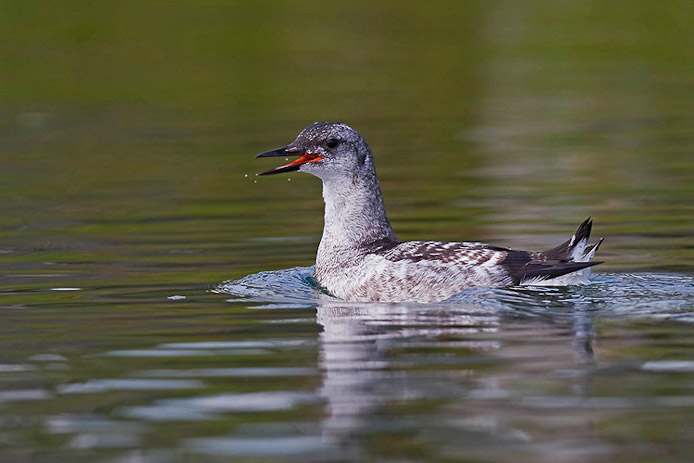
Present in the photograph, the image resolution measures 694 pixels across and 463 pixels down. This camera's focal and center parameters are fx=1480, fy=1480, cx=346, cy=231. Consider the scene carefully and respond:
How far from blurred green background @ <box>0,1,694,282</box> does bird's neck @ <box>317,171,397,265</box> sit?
0.99 m

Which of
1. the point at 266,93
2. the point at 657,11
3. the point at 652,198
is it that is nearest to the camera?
the point at 652,198

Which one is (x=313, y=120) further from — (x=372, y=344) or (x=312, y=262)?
(x=372, y=344)

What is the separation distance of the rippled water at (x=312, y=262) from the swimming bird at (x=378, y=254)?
22cm

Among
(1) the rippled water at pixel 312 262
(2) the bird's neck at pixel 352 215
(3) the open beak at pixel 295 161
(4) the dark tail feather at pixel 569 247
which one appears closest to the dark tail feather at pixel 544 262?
(4) the dark tail feather at pixel 569 247

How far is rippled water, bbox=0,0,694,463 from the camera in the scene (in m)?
7.56

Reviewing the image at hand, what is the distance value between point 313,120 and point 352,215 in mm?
11053

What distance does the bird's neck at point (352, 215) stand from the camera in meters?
12.1

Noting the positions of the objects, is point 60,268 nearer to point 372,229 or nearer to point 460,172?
point 372,229

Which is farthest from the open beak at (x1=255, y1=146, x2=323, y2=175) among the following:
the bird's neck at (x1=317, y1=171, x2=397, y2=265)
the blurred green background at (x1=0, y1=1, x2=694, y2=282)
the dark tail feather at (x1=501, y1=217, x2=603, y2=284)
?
the dark tail feather at (x1=501, y1=217, x2=603, y2=284)

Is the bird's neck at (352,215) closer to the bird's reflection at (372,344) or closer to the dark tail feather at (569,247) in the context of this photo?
the bird's reflection at (372,344)

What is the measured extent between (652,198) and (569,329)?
6.30m

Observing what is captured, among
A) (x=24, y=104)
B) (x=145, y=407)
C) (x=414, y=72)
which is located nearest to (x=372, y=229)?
(x=145, y=407)

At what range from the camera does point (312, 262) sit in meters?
13.2

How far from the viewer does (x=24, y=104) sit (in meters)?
27.6
